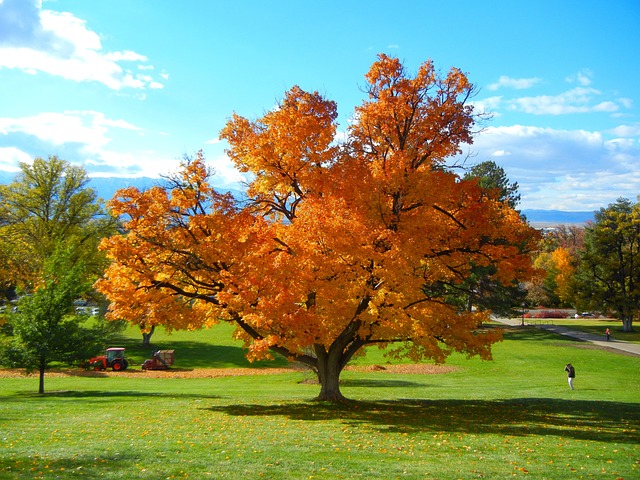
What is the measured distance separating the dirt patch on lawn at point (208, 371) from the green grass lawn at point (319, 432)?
6275 millimetres

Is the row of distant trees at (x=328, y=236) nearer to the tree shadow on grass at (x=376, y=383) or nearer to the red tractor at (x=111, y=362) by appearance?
the tree shadow on grass at (x=376, y=383)

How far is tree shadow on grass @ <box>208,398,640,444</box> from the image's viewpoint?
1419 centimetres

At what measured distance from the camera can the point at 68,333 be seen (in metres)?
24.2

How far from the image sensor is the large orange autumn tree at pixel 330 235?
615 inches

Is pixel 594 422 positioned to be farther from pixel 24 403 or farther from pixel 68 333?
pixel 68 333

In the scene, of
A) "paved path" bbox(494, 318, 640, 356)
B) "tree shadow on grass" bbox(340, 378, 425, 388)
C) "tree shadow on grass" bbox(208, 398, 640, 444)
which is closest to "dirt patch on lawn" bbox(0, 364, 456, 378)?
"tree shadow on grass" bbox(340, 378, 425, 388)

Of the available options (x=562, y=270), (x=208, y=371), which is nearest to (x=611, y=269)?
(x=562, y=270)

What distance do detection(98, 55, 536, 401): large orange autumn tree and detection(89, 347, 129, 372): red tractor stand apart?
23503mm

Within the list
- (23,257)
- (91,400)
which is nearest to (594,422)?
(91,400)

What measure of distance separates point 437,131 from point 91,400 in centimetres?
1730

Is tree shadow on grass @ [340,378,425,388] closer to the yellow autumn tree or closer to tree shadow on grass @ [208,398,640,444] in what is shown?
tree shadow on grass @ [208,398,640,444]

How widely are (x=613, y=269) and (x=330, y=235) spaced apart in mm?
56718

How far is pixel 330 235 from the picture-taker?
15180 mm

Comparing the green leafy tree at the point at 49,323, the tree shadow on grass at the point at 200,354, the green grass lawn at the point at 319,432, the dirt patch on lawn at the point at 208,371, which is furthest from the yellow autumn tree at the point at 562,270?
the green leafy tree at the point at 49,323
